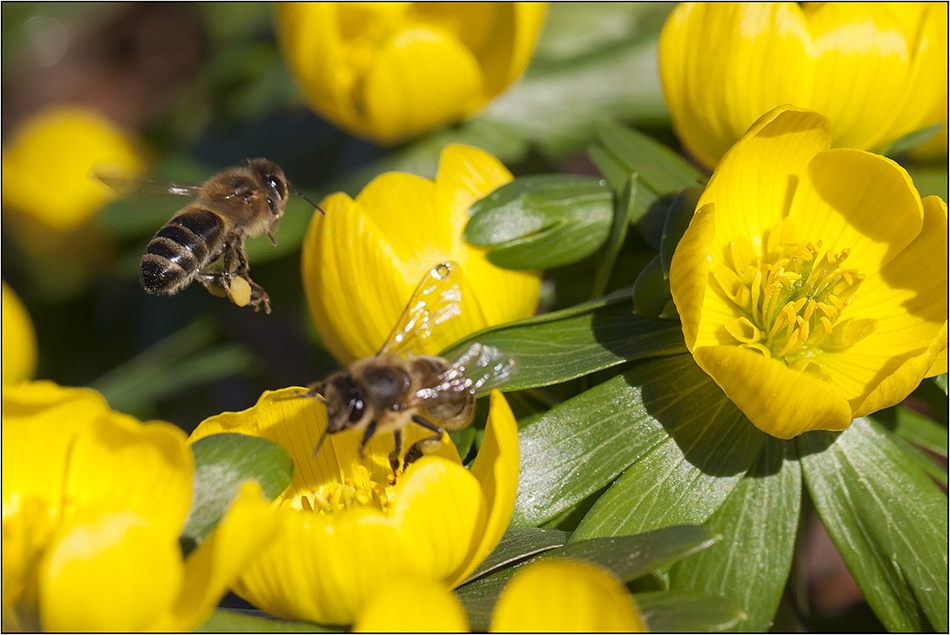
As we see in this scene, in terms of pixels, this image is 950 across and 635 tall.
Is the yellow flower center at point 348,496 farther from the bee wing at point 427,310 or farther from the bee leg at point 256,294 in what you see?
the bee leg at point 256,294

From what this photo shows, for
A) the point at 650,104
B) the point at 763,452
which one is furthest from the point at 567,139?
the point at 763,452

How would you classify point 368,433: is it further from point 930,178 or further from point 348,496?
point 930,178

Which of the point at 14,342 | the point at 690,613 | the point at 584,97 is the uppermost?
the point at 584,97

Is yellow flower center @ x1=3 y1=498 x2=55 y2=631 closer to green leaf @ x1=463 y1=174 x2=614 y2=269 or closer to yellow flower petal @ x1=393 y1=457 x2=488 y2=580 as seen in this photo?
yellow flower petal @ x1=393 y1=457 x2=488 y2=580

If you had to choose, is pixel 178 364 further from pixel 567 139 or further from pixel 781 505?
pixel 781 505

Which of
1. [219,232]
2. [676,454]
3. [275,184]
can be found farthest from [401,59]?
[676,454]

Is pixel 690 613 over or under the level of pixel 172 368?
over

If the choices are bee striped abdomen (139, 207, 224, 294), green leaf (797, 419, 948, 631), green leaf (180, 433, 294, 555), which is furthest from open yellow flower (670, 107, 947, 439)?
bee striped abdomen (139, 207, 224, 294)
